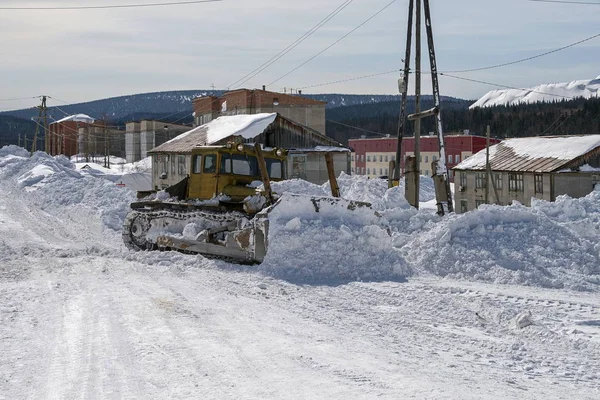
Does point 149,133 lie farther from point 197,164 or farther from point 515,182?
point 197,164

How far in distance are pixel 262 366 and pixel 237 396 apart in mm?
786

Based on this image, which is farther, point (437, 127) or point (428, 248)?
point (437, 127)

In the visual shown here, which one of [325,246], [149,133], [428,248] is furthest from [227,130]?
[149,133]

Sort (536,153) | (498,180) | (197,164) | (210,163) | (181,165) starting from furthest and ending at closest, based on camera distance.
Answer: (498,180) → (536,153) → (181,165) → (197,164) → (210,163)

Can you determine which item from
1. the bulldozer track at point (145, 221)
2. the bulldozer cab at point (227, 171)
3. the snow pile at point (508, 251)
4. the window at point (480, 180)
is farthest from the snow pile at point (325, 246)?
the window at point (480, 180)

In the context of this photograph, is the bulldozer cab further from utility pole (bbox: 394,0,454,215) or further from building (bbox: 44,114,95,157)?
building (bbox: 44,114,95,157)

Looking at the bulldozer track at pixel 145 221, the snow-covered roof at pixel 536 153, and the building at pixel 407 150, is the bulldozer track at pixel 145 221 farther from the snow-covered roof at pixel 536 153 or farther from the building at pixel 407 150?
the building at pixel 407 150

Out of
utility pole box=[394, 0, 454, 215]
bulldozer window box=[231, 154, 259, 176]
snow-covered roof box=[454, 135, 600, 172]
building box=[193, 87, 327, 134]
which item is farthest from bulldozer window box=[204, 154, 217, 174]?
building box=[193, 87, 327, 134]

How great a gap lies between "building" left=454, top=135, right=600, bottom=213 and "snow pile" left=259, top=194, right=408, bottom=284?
84.2 feet

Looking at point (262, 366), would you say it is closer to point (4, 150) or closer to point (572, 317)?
point (572, 317)

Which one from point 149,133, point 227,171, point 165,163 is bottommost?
point 227,171

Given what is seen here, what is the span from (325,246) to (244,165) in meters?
3.68

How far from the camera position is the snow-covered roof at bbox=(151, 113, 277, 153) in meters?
33.4

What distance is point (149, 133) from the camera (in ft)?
303
